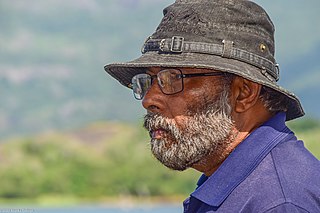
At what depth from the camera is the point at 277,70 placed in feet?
10.2

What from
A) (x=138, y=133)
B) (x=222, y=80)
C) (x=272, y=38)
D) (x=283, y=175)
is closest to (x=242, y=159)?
(x=283, y=175)

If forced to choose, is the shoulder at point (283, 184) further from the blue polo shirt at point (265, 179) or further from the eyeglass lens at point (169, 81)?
the eyeglass lens at point (169, 81)

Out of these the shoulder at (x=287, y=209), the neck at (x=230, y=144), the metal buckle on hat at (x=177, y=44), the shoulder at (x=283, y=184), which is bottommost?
the shoulder at (x=287, y=209)

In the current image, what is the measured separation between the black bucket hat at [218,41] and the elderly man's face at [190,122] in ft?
0.47

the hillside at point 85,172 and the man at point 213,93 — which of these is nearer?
the man at point 213,93

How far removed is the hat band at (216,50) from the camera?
2.88 m

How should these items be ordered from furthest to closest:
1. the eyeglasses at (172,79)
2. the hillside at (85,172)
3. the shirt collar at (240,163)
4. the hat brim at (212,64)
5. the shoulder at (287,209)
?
the hillside at (85,172) → the eyeglasses at (172,79) → the hat brim at (212,64) → the shirt collar at (240,163) → the shoulder at (287,209)

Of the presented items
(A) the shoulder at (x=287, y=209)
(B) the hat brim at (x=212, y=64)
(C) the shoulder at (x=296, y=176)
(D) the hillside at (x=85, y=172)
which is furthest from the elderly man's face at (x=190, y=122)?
(D) the hillside at (x=85, y=172)

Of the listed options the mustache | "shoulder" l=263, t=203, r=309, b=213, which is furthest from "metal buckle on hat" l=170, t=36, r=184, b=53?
"shoulder" l=263, t=203, r=309, b=213

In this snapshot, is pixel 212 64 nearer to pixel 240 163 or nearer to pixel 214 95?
pixel 214 95

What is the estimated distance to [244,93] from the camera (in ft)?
9.82

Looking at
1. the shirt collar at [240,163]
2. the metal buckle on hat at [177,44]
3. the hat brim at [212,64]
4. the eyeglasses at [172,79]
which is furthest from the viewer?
the eyeglasses at [172,79]

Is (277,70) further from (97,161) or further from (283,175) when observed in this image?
(97,161)

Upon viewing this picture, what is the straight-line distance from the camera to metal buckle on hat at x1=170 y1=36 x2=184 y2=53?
290 cm
